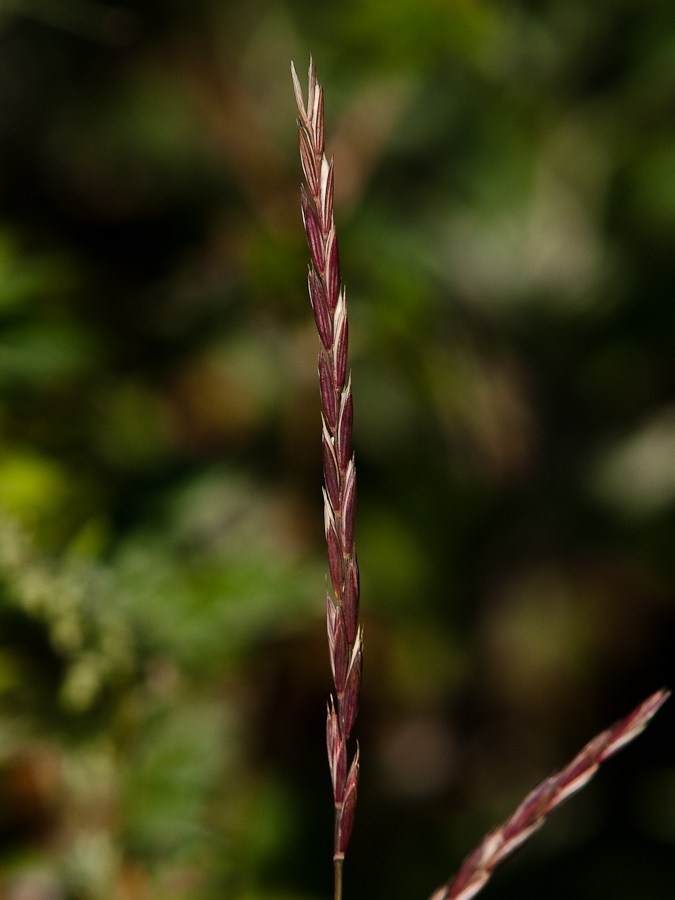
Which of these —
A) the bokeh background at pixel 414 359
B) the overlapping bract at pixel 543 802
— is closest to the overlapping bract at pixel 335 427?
the overlapping bract at pixel 543 802

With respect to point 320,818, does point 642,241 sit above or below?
above

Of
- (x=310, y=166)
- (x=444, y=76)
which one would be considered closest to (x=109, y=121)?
(x=444, y=76)

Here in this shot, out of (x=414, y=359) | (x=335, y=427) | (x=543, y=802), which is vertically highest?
(x=335, y=427)

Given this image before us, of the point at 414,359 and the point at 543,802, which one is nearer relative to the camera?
the point at 543,802

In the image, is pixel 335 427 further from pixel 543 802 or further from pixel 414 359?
pixel 414 359

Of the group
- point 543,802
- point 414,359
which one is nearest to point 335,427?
point 543,802

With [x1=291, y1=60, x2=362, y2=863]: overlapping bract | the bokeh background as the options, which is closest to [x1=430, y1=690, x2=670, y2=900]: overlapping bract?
[x1=291, y1=60, x2=362, y2=863]: overlapping bract

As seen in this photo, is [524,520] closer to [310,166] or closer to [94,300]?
[94,300]
